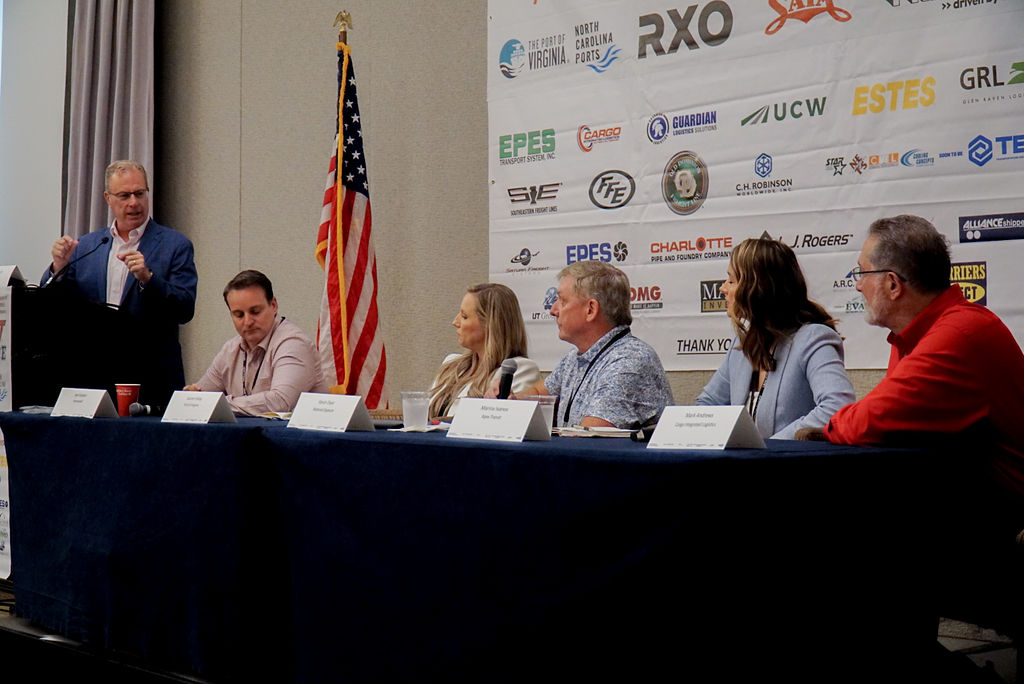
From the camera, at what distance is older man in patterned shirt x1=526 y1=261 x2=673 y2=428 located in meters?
2.29

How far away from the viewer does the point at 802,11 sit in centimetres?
321

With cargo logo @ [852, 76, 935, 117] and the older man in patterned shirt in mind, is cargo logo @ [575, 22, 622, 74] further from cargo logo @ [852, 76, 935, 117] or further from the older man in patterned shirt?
the older man in patterned shirt

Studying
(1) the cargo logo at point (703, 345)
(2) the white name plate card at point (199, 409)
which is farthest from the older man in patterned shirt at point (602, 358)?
(1) the cargo logo at point (703, 345)

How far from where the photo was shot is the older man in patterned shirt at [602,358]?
90.0 inches

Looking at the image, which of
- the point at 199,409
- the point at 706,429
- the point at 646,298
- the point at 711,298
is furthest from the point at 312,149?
the point at 706,429

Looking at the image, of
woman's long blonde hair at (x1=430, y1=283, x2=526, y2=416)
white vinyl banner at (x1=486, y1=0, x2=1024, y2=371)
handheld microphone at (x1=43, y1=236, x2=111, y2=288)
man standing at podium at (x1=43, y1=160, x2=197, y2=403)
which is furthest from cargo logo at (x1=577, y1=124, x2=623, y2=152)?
handheld microphone at (x1=43, y1=236, x2=111, y2=288)

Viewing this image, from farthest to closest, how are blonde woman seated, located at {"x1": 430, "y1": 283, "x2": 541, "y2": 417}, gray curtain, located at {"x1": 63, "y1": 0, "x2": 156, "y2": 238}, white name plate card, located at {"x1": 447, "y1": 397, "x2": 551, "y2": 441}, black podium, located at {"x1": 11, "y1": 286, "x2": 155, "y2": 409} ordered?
gray curtain, located at {"x1": 63, "y1": 0, "x2": 156, "y2": 238} < black podium, located at {"x1": 11, "y1": 286, "x2": 155, "y2": 409} < blonde woman seated, located at {"x1": 430, "y1": 283, "x2": 541, "y2": 417} < white name plate card, located at {"x1": 447, "y1": 397, "x2": 551, "y2": 441}

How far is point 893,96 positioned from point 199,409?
2290 millimetres

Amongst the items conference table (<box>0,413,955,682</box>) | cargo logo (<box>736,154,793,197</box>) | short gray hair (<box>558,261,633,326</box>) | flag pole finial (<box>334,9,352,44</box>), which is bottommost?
conference table (<box>0,413,955,682</box>)

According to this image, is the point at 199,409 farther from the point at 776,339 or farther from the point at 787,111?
the point at 787,111

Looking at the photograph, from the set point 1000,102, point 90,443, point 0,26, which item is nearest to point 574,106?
point 1000,102

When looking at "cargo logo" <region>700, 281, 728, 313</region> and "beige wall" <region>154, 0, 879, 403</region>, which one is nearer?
"cargo logo" <region>700, 281, 728, 313</region>

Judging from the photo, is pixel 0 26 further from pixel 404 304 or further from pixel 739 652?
pixel 739 652

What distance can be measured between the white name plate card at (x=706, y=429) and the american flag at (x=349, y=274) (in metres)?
2.66
